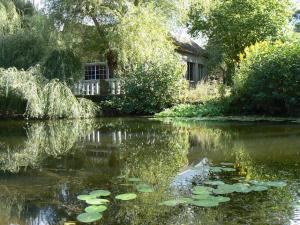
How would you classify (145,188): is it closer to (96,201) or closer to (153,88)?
(96,201)

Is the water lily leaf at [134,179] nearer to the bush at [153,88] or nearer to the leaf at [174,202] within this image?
the leaf at [174,202]

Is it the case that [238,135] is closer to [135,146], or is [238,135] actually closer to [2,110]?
[135,146]

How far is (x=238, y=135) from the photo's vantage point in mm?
11109

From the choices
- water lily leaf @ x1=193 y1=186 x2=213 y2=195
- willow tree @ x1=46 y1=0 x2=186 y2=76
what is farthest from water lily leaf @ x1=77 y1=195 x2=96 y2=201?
willow tree @ x1=46 y1=0 x2=186 y2=76

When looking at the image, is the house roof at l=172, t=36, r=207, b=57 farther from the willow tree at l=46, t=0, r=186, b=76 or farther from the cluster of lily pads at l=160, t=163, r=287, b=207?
the cluster of lily pads at l=160, t=163, r=287, b=207

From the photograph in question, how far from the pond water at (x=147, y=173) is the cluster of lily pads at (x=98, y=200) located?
8cm

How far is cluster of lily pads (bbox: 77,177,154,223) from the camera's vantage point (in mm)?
4078

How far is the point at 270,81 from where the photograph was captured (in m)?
17.4

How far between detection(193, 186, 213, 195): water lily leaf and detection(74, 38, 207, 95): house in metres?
18.1

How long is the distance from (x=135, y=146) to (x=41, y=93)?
9195mm

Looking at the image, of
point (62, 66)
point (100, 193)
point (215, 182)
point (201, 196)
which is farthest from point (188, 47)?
point (201, 196)

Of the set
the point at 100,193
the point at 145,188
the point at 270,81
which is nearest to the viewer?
the point at 100,193

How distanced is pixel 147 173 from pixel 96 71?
21811mm

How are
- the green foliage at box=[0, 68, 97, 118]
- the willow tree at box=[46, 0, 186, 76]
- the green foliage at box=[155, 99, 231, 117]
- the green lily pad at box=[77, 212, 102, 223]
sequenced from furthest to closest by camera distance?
1. the willow tree at box=[46, 0, 186, 76]
2. the green foliage at box=[155, 99, 231, 117]
3. the green foliage at box=[0, 68, 97, 118]
4. the green lily pad at box=[77, 212, 102, 223]
